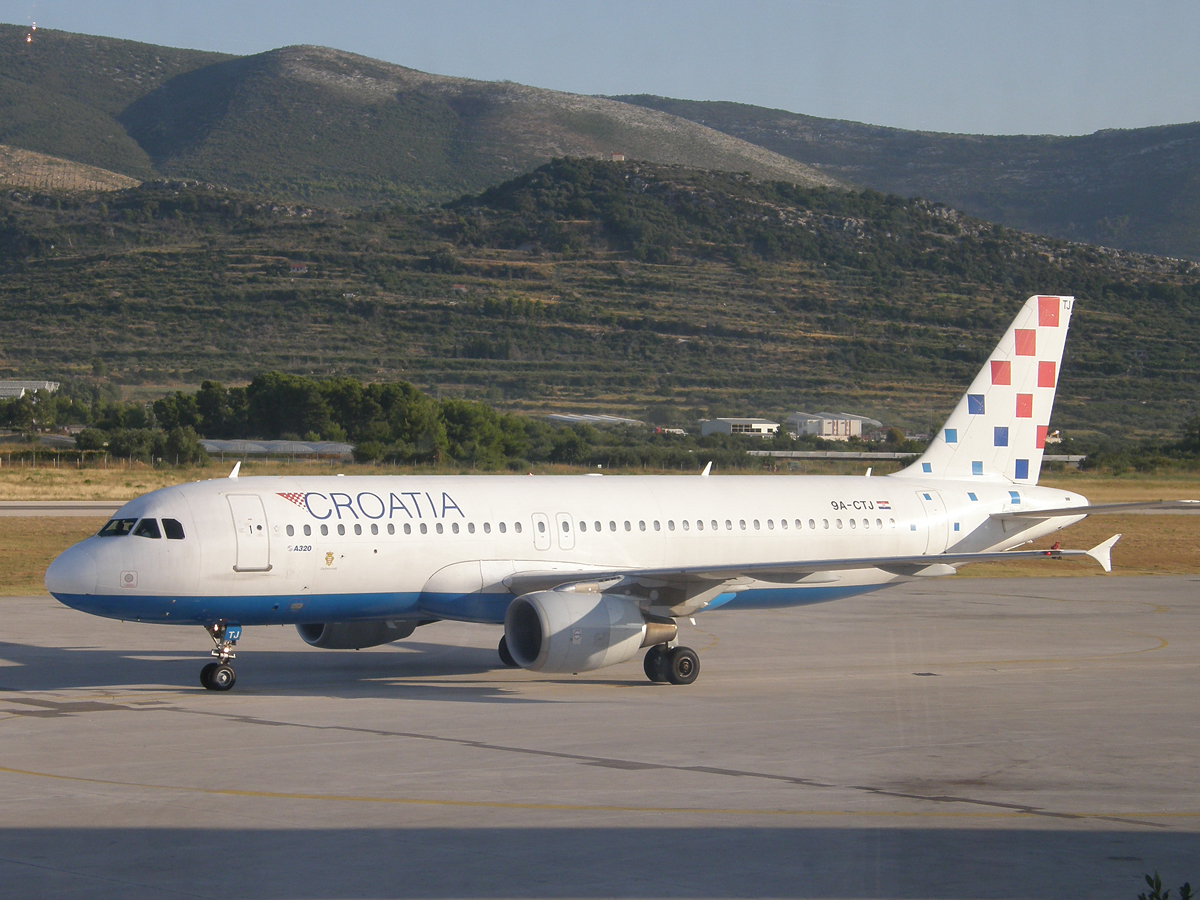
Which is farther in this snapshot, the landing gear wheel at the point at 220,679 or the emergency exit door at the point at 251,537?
the landing gear wheel at the point at 220,679

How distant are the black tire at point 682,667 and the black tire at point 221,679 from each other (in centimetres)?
719

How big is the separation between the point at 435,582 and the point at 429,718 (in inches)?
151

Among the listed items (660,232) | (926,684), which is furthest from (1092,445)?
(926,684)

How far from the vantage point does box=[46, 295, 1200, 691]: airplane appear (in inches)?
852

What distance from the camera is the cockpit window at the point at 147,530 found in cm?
2170

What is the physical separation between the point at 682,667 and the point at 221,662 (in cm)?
760

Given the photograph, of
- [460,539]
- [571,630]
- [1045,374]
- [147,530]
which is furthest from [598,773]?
[1045,374]

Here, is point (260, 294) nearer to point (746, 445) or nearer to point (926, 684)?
point (746, 445)

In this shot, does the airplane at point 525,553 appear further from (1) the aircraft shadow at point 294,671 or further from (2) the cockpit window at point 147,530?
(1) the aircraft shadow at point 294,671

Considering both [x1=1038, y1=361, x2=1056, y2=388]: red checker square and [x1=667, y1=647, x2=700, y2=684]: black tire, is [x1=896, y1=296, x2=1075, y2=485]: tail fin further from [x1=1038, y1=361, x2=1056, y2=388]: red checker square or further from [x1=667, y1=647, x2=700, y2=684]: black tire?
[x1=667, y1=647, x2=700, y2=684]: black tire

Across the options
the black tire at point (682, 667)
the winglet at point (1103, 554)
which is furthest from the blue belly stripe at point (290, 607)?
the winglet at point (1103, 554)

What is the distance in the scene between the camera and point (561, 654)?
21250 mm

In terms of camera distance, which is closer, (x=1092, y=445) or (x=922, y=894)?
(x=922, y=894)

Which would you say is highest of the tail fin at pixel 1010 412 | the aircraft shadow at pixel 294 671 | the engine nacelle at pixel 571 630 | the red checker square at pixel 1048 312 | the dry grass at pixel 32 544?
the red checker square at pixel 1048 312
